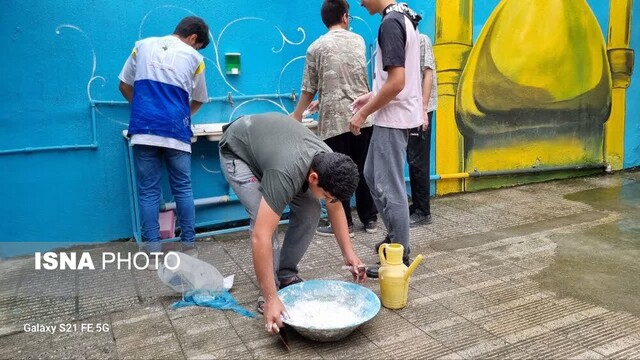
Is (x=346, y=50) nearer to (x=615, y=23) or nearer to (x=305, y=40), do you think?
(x=305, y=40)

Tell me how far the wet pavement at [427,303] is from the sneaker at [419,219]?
0.26 ft

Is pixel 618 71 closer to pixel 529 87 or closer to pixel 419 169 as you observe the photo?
pixel 529 87

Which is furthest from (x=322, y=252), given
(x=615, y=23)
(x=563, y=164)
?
(x=615, y=23)

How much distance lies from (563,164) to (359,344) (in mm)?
4565

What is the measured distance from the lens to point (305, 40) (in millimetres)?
4637

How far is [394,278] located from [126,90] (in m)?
2.29

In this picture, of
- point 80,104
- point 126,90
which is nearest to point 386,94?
point 126,90

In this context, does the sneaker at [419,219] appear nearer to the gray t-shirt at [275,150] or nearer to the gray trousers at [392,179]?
the gray trousers at [392,179]

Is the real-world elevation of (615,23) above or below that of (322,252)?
above

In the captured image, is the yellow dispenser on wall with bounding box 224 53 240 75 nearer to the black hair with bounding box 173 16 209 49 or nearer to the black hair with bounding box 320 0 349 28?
the black hair with bounding box 173 16 209 49

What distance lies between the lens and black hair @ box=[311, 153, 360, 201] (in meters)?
2.25

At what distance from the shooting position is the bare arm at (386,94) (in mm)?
2945

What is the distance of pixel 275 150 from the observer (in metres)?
2.47

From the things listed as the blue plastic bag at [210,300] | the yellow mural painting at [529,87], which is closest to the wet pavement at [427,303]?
the blue plastic bag at [210,300]
